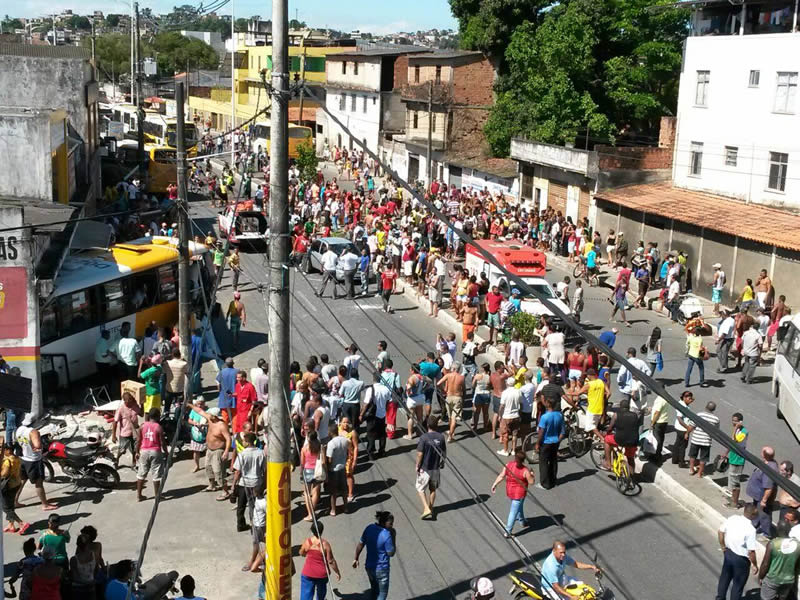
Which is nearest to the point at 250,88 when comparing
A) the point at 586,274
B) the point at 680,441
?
the point at 586,274

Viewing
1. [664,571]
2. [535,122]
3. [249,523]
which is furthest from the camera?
[535,122]

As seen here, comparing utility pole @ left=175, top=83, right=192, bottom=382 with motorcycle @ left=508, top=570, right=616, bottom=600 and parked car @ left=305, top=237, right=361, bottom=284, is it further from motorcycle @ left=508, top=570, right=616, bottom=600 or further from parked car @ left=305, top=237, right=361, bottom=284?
motorcycle @ left=508, top=570, right=616, bottom=600

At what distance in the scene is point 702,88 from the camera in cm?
3528

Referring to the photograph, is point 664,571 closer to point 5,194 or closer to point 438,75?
point 5,194

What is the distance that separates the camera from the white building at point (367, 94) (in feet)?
210

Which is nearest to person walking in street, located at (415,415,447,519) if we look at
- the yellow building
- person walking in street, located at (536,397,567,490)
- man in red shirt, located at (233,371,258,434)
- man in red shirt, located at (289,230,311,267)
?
person walking in street, located at (536,397,567,490)

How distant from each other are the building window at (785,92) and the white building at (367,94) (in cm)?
3311

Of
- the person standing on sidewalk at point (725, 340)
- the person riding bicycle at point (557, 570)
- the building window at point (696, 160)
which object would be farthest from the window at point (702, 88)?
the person riding bicycle at point (557, 570)

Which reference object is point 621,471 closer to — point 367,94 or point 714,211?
point 714,211

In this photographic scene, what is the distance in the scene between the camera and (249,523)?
1421 cm

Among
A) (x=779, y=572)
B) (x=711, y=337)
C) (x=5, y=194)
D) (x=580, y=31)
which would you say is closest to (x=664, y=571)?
(x=779, y=572)

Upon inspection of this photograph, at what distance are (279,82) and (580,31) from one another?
3516 centimetres

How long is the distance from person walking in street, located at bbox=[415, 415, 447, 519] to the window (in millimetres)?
24935

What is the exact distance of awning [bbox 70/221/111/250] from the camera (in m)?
21.5
